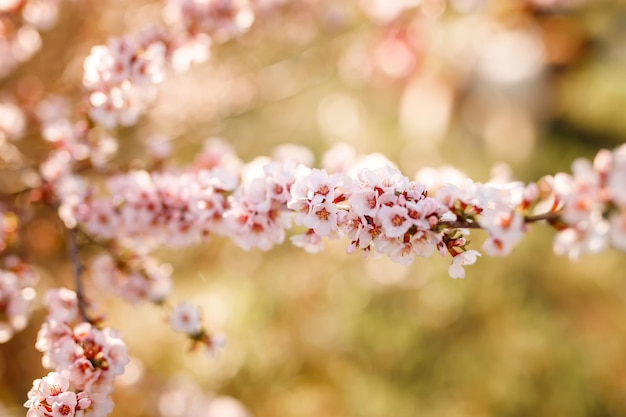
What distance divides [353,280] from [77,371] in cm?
183

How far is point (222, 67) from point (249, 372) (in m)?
1.52

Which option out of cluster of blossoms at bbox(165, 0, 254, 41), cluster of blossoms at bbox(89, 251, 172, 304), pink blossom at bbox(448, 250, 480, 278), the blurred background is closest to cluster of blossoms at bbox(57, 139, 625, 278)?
pink blossom at bbox(448, 250, 480, 278)

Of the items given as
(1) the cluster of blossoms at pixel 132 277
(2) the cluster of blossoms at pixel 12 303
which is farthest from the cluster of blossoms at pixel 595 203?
(2) the cluster of blossoms at pixel 12 303

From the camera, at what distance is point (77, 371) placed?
0.94 m

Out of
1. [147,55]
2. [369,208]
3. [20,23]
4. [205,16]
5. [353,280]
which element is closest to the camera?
[369,208]

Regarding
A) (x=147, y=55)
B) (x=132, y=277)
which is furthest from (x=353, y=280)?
(x=147, y=55)

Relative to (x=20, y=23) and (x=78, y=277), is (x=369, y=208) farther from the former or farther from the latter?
(x=20, y=23)

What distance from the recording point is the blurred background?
7.39 feet

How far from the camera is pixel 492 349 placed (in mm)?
2443

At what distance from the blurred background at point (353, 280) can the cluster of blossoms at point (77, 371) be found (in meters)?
0.85

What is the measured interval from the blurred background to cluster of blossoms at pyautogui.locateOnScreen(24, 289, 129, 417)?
33.5 inches

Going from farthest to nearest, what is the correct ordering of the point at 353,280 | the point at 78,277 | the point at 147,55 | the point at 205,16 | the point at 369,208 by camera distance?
the point at 353,280 < the point at 205,16 < the point at 147,55 < the point at 78,277 < the point at 369,208

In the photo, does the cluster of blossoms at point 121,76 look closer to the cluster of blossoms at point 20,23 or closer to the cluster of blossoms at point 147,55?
the cluster of blossoms at point 147,55

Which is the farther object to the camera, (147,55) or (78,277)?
(147,55)
